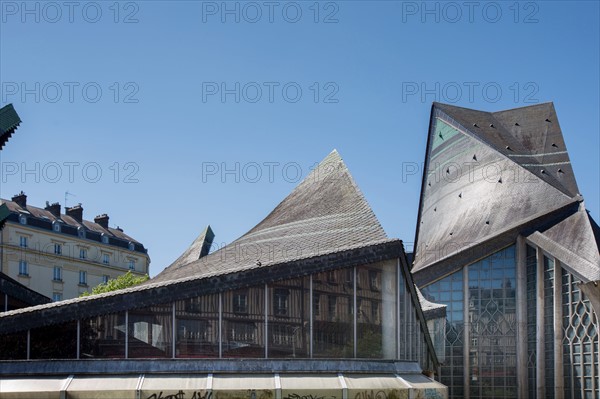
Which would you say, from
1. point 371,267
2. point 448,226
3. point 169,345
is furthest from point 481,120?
point 169,345

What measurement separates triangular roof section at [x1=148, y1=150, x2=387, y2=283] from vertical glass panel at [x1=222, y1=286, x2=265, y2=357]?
76cm

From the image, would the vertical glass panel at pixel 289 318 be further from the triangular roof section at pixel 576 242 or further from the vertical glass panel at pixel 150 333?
the triangular roof section at pixel 576 242

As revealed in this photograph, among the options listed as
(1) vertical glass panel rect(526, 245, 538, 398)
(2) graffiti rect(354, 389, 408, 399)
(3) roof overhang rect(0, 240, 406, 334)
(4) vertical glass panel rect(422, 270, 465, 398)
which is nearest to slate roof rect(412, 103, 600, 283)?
(4) vertical glass panel rect(422, 270, 465, 398)

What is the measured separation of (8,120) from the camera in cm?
2978

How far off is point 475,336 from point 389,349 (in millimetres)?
29081

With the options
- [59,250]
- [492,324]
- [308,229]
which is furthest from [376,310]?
[59,250]

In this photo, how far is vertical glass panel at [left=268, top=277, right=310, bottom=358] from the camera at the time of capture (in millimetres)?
23875

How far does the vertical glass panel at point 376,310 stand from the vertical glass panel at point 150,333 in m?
5.37

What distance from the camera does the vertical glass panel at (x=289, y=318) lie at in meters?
23.9

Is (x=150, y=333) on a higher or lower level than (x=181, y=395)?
higher

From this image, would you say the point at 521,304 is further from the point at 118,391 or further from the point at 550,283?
the point at 118,391

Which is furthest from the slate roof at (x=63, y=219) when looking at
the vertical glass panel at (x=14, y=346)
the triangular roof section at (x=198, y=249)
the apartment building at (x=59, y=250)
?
the vertical glass panel at (x=14, y=346)

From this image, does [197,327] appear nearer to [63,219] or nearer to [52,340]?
[52,340]

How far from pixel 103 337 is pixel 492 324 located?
35034 millimetres
